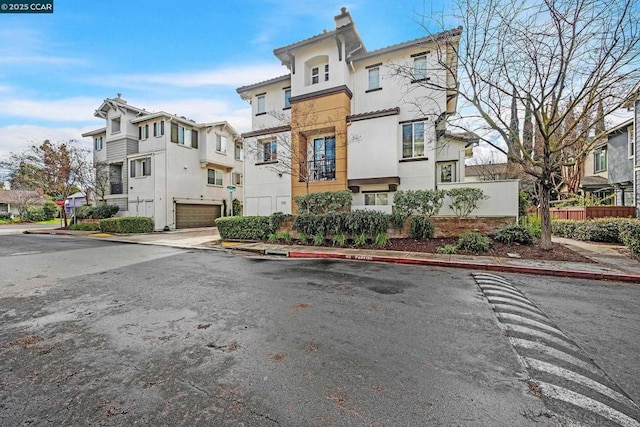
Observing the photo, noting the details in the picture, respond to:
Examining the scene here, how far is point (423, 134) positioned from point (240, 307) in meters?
12.6

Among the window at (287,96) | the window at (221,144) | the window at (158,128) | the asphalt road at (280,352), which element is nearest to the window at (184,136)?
the window at (158,128)

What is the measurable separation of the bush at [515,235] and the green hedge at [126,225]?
2233cm

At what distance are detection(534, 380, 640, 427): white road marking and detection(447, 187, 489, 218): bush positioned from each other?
9.99 metres

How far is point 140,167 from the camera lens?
22.8 m

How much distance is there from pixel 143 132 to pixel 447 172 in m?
24.4

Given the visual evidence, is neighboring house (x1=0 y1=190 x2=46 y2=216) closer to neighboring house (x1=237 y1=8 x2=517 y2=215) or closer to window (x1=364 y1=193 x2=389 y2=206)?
neighboring house (x1=237 y1=8 x2=517 y2=215)

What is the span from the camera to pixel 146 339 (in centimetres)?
353

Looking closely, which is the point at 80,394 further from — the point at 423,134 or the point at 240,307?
the point at 423,134

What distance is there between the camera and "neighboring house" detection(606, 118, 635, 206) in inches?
644

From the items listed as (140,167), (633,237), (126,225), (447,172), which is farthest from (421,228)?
(140,167)

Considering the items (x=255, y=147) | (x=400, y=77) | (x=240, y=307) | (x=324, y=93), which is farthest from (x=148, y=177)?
(x=240, y=307)

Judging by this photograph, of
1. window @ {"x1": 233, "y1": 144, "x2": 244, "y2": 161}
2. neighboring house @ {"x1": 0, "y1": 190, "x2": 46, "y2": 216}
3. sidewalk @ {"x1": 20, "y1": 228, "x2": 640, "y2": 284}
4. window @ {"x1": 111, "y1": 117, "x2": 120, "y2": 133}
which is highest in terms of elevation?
window @ {"x1": 111, "y1": 117, "x2": 120, "y2": 133}

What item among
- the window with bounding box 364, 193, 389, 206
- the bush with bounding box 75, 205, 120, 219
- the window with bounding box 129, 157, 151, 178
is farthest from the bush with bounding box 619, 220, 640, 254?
the bush with bounding box 75, 205, 120, 219

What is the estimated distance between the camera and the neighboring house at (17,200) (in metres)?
40.7
